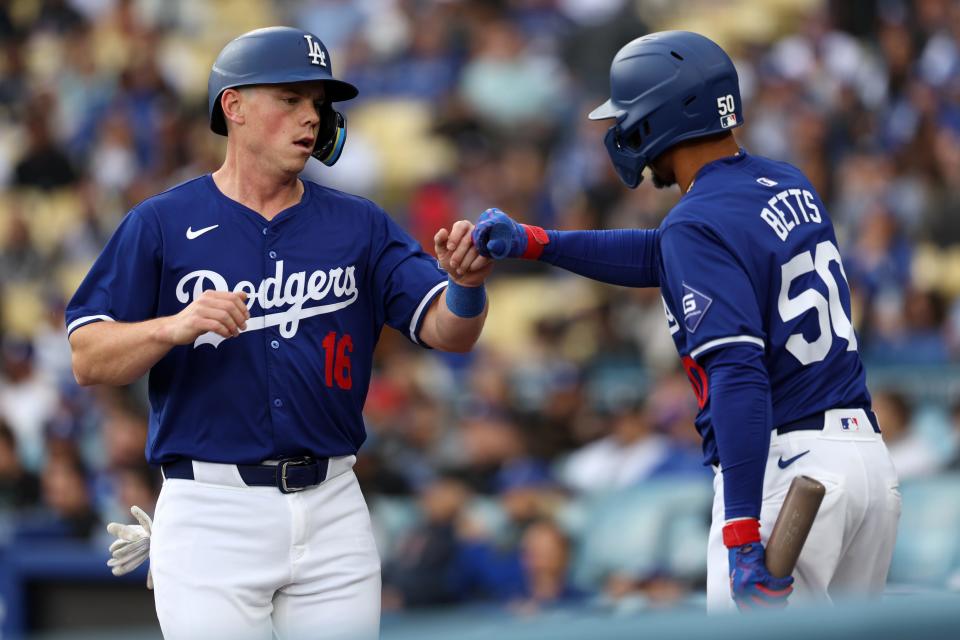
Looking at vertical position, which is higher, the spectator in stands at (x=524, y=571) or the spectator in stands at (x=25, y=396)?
the spectator in stands at (x=25, y=396)

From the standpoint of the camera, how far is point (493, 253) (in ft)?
12.7

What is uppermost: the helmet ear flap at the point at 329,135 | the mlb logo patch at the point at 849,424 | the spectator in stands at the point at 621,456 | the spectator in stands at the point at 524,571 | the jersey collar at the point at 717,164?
the helmet ear flap at the point at 329,135

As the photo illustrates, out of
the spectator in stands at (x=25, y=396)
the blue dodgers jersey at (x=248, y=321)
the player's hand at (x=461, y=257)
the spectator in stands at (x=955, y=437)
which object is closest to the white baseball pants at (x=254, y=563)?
the blue dodgers jersey at (x=248, y=321)

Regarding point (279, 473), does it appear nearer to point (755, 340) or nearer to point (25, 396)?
point (755, 340)

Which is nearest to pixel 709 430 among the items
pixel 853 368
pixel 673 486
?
pixel 853 368

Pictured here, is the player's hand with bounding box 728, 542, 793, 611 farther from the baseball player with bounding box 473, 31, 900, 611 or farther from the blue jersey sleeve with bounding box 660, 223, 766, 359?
the blue jersey sleeve with bounding box 660, 223, 766, 359

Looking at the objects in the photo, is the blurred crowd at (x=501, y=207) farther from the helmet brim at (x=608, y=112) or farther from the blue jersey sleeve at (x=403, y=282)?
the helmet brim at (x=608, y=112)

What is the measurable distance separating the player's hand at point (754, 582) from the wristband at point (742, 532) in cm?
1

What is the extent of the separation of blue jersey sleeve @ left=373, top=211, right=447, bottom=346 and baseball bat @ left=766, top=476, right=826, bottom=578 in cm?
118

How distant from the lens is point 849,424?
3.53 m

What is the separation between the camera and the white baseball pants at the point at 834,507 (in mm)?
3461

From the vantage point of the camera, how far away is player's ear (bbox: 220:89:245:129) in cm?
395

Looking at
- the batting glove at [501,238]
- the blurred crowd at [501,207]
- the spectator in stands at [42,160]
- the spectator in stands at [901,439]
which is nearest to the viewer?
the batting glove at [501,238]

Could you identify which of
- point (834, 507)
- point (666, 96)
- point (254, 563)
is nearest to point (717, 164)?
point (666, 96)
